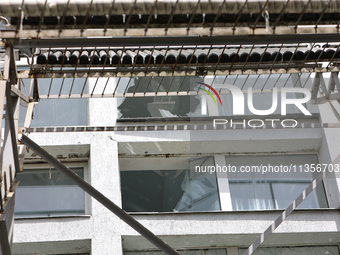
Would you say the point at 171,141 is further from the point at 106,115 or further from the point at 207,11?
the point at 207,11

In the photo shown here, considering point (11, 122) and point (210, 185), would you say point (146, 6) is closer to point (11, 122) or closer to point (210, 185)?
point (11, 122)

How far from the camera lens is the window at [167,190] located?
818cm

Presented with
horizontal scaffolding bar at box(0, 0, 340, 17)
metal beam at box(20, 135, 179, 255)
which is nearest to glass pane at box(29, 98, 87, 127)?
metal beam at box(20, 135, 179, 255)

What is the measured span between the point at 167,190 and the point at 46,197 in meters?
2.07

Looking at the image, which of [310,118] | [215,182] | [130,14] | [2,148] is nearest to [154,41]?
[130,14]

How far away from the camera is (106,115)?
8445 millimetres

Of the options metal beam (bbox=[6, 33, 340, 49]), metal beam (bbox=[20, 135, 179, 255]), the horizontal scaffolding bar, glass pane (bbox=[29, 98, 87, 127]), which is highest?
glass pane (bbox=[29, 98, 87, 127])

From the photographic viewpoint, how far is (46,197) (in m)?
8.13

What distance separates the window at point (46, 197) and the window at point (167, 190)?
2.80 feet

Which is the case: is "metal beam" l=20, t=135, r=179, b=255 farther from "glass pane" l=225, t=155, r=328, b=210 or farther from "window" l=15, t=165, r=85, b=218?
"glass pane" l=225, t=155, r=328, b=210

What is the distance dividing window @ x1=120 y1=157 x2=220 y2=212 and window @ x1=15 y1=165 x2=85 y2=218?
33.6 inches

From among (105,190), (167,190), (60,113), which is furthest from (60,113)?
(167,190)

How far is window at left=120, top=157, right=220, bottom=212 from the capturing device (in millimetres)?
8180

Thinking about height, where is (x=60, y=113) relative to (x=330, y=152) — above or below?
above
